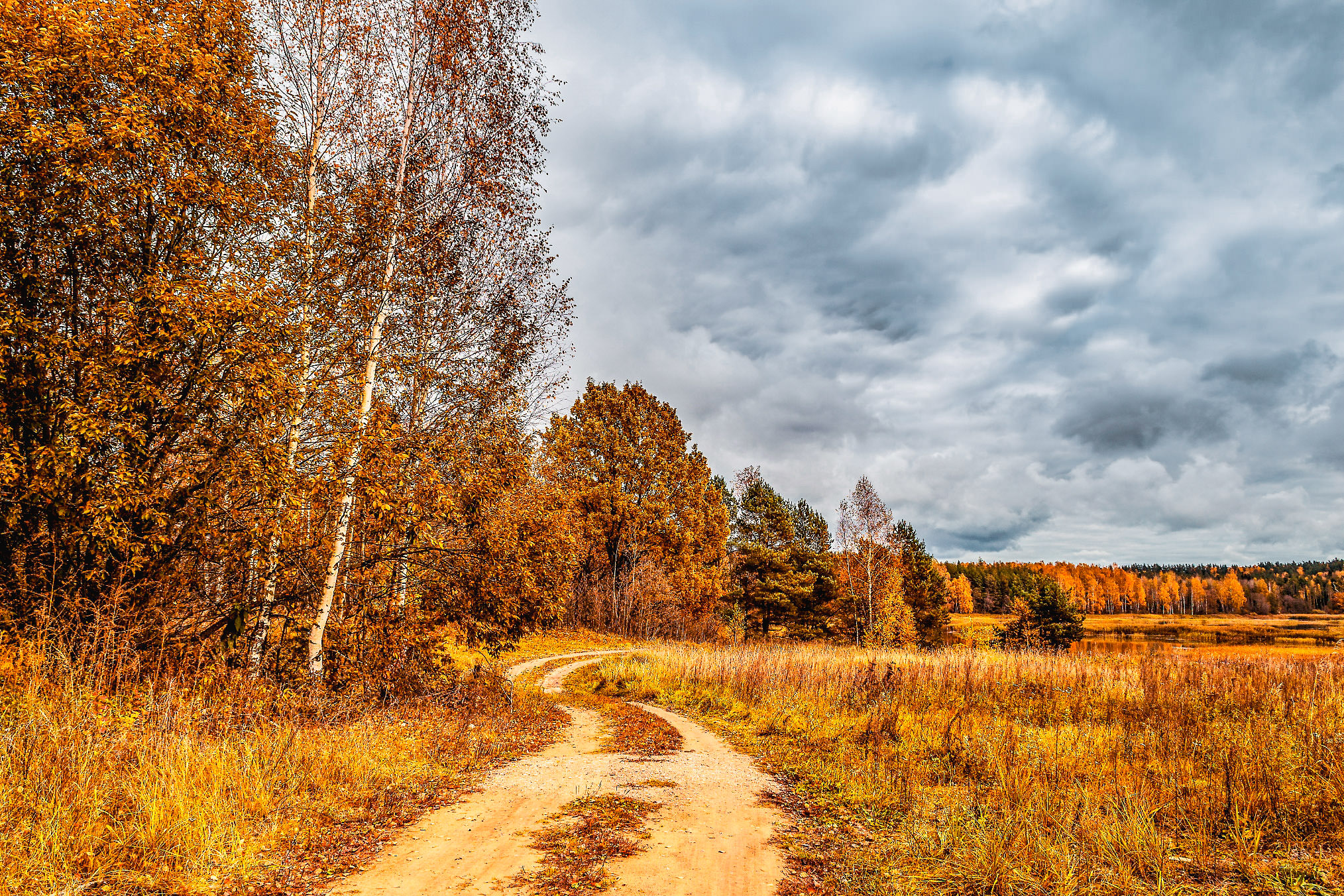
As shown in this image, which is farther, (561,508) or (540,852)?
(561,508)

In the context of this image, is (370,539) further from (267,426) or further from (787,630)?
(787,630)

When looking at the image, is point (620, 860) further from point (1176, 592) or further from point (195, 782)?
point (1176, 592)

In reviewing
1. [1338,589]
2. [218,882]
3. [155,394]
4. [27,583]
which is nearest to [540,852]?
[218,882]

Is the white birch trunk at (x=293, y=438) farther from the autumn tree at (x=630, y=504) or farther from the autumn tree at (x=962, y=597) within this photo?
the autumn tree at (x=962, y=597)

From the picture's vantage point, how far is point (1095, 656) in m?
18.0

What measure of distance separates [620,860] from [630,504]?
103 ft

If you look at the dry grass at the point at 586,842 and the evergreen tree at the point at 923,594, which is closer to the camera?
the dry grass at the point at 586,842

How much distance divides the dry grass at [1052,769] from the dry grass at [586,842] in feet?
5.47

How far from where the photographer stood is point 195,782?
5852 mm

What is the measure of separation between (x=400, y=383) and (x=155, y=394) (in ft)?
12.2

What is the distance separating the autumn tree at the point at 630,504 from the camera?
3700 cm

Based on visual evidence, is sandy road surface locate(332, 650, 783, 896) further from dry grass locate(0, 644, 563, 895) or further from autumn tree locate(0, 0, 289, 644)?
autumn tree locate(0, 0, 289, 644)

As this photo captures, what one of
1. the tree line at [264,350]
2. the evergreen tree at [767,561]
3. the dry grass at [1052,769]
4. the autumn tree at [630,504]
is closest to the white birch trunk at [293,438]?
the tree line at [264,350]

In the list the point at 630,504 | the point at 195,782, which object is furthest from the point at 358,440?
the point at 630,504
